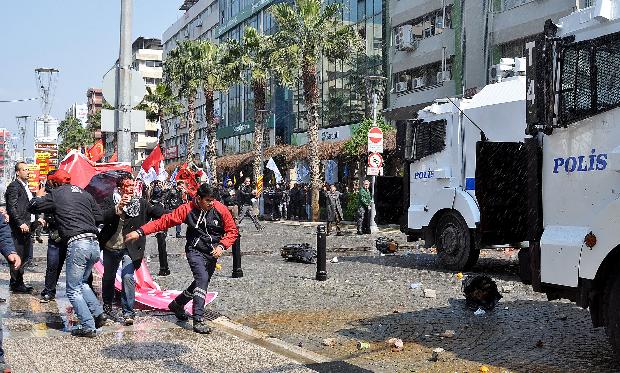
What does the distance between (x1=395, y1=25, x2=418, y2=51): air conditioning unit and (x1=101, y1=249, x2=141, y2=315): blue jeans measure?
1211 inches

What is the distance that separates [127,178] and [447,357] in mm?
4158

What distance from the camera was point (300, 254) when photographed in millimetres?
15281

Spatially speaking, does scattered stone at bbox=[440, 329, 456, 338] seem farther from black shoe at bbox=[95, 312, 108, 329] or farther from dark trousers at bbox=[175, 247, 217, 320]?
black shoe at bbox=[95, 312, 108, 329]

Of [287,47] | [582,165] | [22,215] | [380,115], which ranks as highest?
[287,47]

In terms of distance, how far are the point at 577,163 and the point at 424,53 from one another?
3128 cm

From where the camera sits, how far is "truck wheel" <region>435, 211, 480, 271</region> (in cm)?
1291

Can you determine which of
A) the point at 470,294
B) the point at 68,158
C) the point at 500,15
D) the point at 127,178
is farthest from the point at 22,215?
the point at 500,15

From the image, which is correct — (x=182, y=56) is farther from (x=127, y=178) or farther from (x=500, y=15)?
(x=127, y=178)

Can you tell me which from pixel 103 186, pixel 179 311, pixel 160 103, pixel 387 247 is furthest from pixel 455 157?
pixel 160 103

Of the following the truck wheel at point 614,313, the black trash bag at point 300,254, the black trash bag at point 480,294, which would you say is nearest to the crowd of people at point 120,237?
the black trash bag at point 480,294

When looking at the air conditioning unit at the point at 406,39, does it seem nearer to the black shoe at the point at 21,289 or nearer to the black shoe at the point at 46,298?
the black shoe at the point at 21,289

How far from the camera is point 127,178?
27.8 ft

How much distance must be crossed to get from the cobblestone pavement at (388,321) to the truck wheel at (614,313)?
424 millimetres

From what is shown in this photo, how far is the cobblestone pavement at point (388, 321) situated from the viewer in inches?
263
